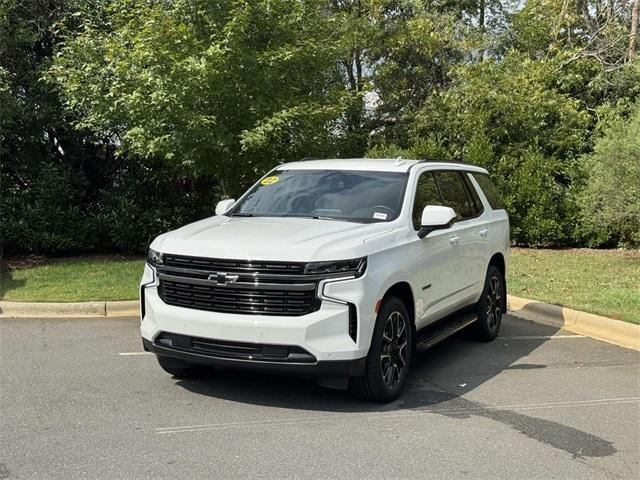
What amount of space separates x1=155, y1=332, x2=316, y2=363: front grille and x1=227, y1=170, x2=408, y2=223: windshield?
55.6 inches

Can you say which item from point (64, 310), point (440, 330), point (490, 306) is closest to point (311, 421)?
point (440, 330)

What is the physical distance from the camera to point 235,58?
32.0ft

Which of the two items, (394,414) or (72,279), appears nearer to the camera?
(394,414)

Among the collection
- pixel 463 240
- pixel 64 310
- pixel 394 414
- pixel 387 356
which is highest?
pixel 463 240

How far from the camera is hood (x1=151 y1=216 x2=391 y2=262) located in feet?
15.5

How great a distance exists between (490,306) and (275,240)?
342 cm

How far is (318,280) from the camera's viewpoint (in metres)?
4.68

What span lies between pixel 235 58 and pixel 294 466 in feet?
23.1

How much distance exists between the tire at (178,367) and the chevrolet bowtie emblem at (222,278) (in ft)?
2.72

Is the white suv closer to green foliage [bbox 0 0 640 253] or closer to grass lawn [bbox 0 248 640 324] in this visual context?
grass lawn [bbox 0 248 640 324]

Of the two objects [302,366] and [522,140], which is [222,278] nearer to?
[302,366]

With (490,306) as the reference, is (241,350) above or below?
above

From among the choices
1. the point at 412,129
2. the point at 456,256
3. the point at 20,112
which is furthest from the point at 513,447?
the point at 412,129

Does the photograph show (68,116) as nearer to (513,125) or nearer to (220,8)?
(220,8)
